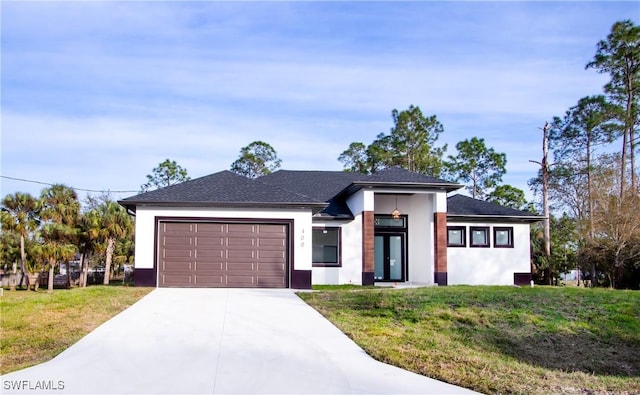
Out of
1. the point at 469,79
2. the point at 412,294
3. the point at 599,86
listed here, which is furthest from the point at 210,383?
the point at 599,86

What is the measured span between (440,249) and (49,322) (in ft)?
45.0

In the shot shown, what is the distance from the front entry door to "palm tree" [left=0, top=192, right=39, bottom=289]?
19074 mm

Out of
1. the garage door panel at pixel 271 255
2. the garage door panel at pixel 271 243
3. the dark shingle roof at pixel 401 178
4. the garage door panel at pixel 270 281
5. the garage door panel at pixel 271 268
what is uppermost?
the dark shingle roof at pixel 401 178

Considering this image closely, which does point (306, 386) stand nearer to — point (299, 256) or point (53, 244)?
point (299, 256)

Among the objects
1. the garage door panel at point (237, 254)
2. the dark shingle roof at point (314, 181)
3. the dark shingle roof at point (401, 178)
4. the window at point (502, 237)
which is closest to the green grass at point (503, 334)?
the garage door panel at point (237, 254)

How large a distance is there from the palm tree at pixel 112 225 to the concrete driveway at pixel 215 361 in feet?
61.5

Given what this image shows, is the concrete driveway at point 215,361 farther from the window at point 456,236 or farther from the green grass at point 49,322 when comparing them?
the window at point 456,236

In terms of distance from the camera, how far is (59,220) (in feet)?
98.9

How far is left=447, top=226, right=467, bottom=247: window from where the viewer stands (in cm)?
2328

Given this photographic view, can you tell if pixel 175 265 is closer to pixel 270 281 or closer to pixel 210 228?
pixel 210 228

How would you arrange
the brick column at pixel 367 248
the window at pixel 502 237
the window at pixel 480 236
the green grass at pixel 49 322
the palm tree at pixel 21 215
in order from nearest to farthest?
1. the green grass at pixel 49 322
2. the brick column at pixel 367 248
3. the window at pixel 480 236
4. the window at pixel 502 237
5. the palm tree at pixel 21 215

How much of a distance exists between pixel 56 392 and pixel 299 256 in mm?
12190

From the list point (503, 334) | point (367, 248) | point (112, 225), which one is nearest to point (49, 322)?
point (503, 334)

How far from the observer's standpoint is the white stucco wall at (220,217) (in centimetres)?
1802
